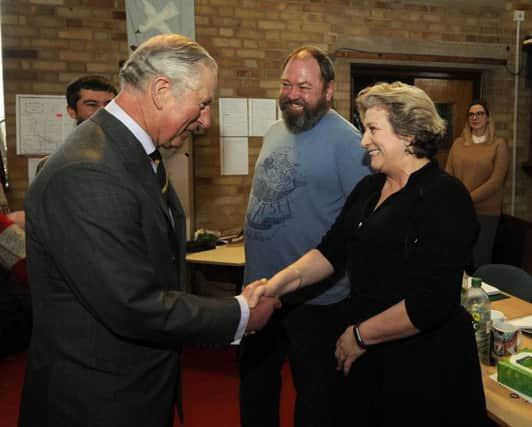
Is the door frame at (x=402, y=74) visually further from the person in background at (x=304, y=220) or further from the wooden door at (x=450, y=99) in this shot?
the person in background at (x=304, y=220)

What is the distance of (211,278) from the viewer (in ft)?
14.8

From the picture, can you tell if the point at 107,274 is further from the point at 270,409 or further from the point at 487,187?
the point at 487,187

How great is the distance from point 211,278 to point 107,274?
11.1 ft

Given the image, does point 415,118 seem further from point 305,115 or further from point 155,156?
point 155,156

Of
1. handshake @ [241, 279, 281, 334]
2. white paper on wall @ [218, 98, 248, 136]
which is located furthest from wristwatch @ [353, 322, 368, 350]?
white paper on wall @ [218, 98, 248, 136]

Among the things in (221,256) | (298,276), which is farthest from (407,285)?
(221,256)

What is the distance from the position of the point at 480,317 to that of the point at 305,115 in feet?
3.37

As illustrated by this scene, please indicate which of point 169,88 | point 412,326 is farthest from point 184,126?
point 412,326

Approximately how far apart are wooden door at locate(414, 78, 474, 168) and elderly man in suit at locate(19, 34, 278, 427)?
4.39 m

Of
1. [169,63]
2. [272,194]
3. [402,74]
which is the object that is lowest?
[272,194]

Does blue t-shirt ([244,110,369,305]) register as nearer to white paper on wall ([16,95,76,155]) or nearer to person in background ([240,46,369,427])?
person in background ([240,46,369,427])

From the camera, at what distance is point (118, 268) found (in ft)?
3.82

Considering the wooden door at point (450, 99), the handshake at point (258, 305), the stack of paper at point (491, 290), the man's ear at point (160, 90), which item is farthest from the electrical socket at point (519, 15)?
the man's ear at point (160, 90)

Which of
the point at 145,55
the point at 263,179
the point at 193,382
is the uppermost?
the point at 145,55
